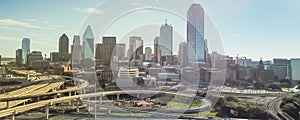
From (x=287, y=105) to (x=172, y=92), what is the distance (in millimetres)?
1964

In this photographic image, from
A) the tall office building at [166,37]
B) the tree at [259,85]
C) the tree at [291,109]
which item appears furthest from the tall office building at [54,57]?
the tree at [259,85]

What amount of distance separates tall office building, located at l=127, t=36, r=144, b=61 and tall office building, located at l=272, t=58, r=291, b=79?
570cm

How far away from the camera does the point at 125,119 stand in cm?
356

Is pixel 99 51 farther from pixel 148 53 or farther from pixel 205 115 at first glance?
pixel 205 115

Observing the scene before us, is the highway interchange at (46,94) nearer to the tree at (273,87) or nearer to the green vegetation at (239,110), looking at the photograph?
the green vegetation at (239,110)

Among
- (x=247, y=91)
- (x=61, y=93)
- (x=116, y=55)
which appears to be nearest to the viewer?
(x=116, y=55)

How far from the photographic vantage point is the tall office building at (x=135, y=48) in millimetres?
2127

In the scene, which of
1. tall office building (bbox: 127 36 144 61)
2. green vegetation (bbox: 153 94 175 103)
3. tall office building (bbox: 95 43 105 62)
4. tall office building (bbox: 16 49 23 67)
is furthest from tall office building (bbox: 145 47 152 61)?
tall office building (bbox: 16 49 23 67)

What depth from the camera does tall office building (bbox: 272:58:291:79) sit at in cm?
721

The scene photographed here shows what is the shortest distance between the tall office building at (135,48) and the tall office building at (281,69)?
5702 mm

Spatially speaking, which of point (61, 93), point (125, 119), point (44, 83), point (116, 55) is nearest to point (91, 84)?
point (61, 93)

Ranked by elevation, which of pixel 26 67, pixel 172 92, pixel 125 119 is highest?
pixel 26 67

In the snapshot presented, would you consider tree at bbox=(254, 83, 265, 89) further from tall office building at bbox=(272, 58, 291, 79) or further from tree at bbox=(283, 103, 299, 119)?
tree at bbox=(283, 103, 299, 119)

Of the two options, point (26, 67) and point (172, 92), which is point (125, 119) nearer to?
point (172, 92)
